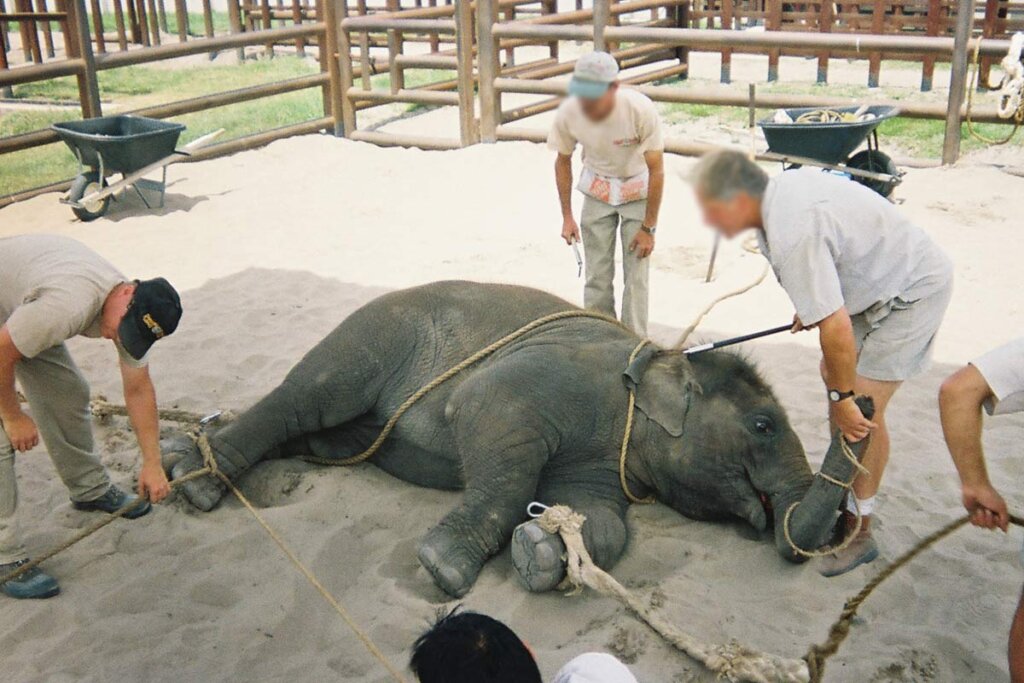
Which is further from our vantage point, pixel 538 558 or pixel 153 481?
pixel 153 481

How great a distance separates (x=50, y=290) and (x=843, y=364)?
2.54m

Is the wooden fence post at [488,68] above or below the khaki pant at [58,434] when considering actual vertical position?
above

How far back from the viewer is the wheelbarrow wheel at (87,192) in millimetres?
8425

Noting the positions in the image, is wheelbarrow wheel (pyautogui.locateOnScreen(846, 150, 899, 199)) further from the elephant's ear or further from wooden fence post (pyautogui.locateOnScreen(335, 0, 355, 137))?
wooden fence post (pyautogui.locateOnScreen(335, 0, 355, 137))

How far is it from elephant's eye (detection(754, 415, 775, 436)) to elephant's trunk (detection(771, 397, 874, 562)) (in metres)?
0.23

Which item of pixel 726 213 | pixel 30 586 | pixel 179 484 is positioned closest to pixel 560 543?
pixel 179 484

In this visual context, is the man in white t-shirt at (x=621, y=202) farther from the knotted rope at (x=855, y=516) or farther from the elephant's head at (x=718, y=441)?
the knotted rope at (x=855, y=516)

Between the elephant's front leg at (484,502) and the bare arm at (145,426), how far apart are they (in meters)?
0.96

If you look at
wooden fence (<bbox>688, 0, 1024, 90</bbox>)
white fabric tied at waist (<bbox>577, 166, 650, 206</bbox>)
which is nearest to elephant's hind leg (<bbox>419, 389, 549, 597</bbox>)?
white fabric tied at waist (<bbox>577, 166, 650, 206</bbox>)

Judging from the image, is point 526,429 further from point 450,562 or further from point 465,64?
point 465,64

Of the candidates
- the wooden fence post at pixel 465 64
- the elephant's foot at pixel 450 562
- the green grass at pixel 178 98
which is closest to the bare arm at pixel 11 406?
the elephant's foot at pixel 450 562

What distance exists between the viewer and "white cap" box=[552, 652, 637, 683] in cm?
217

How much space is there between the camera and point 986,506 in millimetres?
2816

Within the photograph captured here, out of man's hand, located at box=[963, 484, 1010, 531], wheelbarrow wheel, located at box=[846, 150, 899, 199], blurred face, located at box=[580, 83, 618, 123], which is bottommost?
wheelbarrow wheel, located at box=[846, 150, 899, 199]
